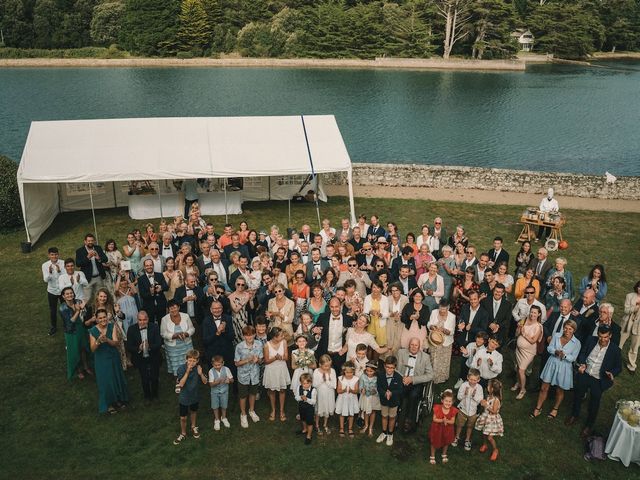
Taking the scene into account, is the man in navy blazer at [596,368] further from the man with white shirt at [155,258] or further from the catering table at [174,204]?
the catering table at [174,204]

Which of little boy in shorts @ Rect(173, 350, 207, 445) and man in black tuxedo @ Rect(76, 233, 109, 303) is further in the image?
man in black tuxedo @ Rect(76, 233, 109, 303)

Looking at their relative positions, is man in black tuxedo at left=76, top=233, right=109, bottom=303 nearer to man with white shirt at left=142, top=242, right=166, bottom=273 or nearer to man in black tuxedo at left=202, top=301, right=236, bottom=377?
man with white shirt at left=142, top=242, right=166, bottom=273

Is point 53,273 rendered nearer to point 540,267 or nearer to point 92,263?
point 92,263

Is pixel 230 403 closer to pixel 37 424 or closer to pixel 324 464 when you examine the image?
pixel 324 464

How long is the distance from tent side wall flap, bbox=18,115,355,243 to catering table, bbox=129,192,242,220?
1246mm

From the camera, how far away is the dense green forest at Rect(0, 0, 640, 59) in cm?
6359

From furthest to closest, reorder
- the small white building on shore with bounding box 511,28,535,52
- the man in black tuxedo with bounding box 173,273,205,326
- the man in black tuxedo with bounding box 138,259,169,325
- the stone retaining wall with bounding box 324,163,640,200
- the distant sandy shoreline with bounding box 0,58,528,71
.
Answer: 1. the small white building on shore with bounding box 511,28,535,52
2. the distant sandy shoreline with bounding box 0,58,528,71
3. the stone retaining wall with bounding box 324,163,640,200
4. the man in black tuxedo with bounding box 138,259,169,325
5. the man in black tuxedo with bounding box 173,273,205,326

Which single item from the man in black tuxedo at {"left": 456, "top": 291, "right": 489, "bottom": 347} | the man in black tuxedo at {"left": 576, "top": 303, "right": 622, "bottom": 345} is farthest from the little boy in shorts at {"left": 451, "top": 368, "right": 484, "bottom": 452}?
the man in black tuxedo at {"left": 576, "top": 303, "right": 622, "bottom": 345}

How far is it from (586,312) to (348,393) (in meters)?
3.68

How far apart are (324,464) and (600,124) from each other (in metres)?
36.4

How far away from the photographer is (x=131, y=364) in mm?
8133

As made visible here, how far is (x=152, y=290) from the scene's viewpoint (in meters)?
8.02

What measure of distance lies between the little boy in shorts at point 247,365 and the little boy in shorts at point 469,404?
261 cm

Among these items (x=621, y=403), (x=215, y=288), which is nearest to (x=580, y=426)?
(x=621, y=403)
